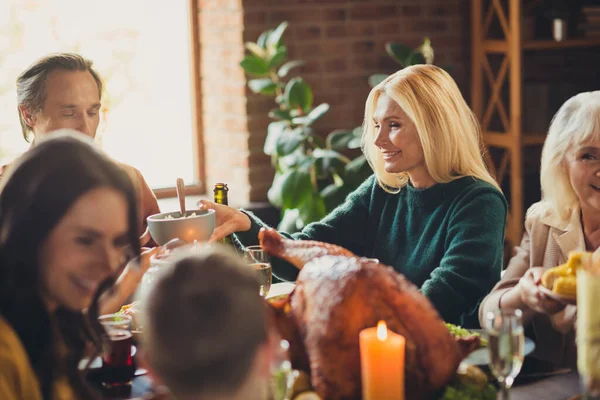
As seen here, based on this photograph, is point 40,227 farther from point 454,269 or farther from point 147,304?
point 454,269

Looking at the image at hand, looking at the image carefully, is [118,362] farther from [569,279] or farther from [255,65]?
[255,65]

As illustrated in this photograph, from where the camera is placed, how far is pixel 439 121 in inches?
84.8

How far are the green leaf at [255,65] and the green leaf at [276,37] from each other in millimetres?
74

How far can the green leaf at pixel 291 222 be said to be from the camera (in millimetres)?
3482

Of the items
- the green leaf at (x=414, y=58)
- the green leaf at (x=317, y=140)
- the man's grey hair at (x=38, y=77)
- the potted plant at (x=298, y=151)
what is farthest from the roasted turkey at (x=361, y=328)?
the green leaf at (x=414, y=58)

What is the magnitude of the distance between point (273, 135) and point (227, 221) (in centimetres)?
140

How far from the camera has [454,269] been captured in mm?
1974

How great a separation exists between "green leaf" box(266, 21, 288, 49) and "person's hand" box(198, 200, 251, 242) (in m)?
1.42

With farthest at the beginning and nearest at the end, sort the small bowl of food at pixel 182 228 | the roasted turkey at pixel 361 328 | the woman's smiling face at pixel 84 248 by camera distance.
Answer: the small bowl of food at pixel 182 228 < the roasted turkey at pixel 361 328 < the woman's smiling face at pixel 84 248

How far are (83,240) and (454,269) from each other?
3.62 ft

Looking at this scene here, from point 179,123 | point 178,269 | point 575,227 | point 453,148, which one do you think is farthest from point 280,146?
point 178,269

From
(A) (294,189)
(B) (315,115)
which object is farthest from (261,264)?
(B) (315,115)

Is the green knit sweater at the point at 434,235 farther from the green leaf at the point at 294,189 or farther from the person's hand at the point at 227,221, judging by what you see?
the green leaf at the point at 294,189

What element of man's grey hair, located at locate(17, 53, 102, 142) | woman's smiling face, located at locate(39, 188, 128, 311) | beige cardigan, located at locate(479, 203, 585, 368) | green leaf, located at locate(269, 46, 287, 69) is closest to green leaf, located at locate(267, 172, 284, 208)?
green leaf, located at locate(269, 46, 287, 69)
